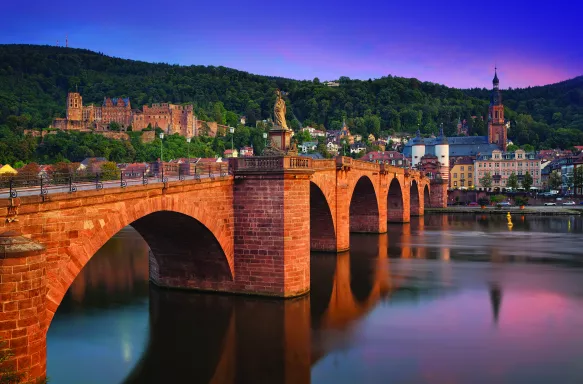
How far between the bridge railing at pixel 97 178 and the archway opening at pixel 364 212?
94.7ft

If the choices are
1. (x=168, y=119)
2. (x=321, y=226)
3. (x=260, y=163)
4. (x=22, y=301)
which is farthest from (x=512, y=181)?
(x=22, y=301)

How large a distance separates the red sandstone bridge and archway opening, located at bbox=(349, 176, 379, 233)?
8.63 m

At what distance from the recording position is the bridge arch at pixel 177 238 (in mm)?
16953

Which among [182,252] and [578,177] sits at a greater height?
[578,177]

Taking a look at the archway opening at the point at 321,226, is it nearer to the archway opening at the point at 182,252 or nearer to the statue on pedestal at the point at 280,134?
the statue on pedestal at the point at 280,134

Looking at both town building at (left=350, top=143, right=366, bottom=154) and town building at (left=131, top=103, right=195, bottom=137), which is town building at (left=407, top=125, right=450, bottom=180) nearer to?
town building at (left=350, top=143, right=366, bottom=154)

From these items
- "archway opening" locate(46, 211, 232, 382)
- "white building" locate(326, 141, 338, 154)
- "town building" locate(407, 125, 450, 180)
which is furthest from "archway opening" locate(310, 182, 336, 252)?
"white building" locate(326, 141, 338, 154)

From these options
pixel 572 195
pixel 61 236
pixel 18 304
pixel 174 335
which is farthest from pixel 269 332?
pixel 572 195

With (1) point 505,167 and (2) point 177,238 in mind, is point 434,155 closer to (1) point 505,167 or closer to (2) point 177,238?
(1) point 505,167

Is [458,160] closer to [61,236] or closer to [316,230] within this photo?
[316,230]

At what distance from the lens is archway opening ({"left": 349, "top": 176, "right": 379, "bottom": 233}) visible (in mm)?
52844

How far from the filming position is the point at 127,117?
17175 centimetres

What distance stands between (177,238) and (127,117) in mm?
155643

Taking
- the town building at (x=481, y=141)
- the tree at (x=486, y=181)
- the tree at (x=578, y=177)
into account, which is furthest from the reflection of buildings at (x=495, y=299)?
the town building at (x=481, y=141)
